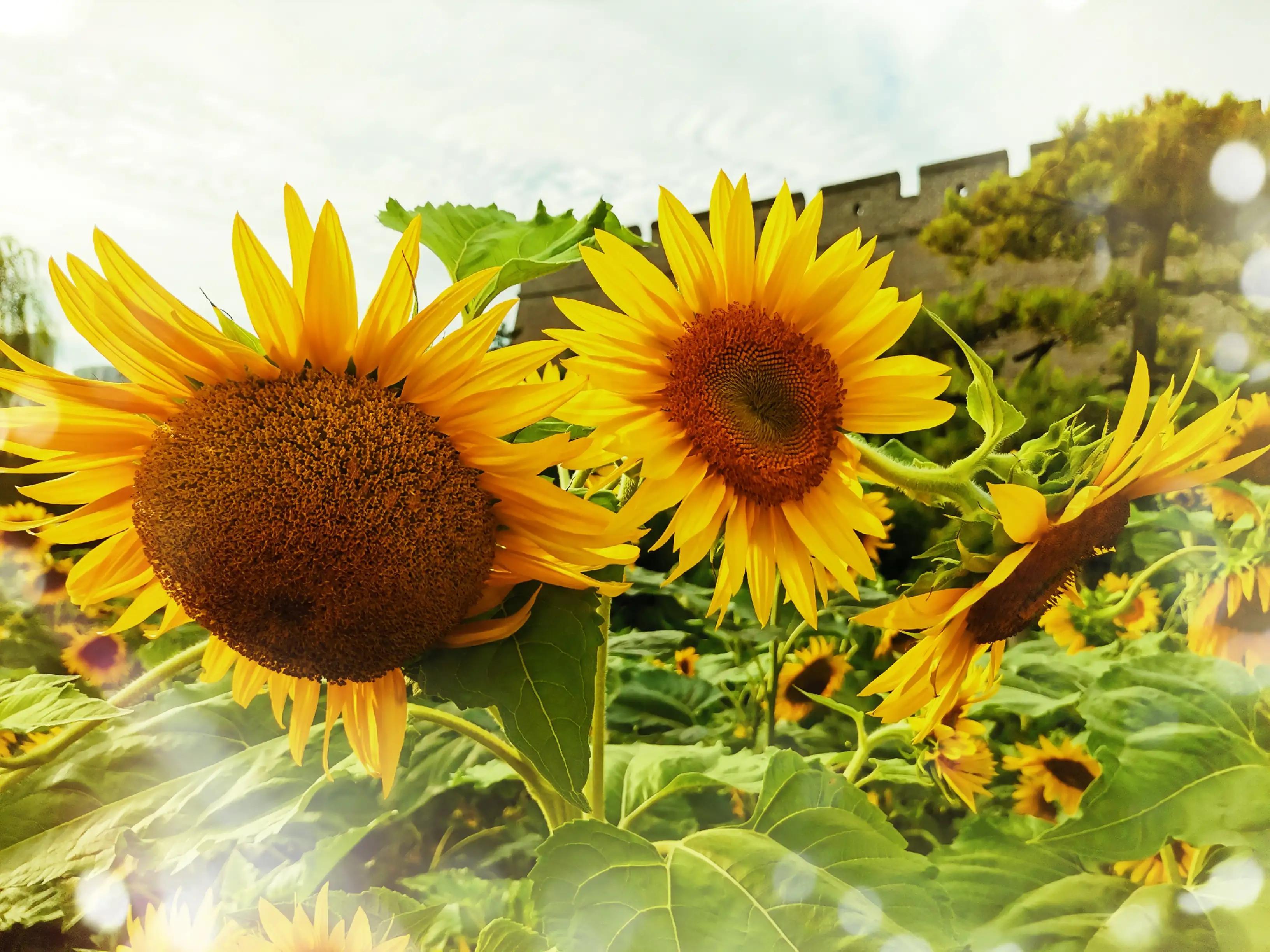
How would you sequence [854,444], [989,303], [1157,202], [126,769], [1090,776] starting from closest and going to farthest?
[854,444] < [126,769] < [1090,776] < [1157,202] < [989,303]

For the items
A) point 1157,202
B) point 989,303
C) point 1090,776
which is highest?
point 1157,202

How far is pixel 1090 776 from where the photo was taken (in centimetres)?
79

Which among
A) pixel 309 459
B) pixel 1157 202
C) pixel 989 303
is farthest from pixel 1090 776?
pixel 1157 202

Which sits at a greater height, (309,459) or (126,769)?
(309,459)

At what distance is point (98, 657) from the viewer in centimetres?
91

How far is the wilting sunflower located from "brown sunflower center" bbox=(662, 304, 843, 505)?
0.27 ft

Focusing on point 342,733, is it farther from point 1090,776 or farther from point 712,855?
point 1090,776

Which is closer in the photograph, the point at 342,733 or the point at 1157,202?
the point at 342,733

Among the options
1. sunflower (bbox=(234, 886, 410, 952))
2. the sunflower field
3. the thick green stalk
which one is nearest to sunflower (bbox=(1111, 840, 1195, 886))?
the sunflower field

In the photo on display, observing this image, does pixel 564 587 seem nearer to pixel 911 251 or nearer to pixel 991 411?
pixel 991 411

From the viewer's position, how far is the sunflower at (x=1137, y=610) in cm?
97

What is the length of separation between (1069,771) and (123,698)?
86 centimetres

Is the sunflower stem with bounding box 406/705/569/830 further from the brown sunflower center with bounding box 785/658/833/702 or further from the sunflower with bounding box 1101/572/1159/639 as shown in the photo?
the sunflower with bounding box 1101/572/1159/639

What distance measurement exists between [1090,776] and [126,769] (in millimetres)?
871
